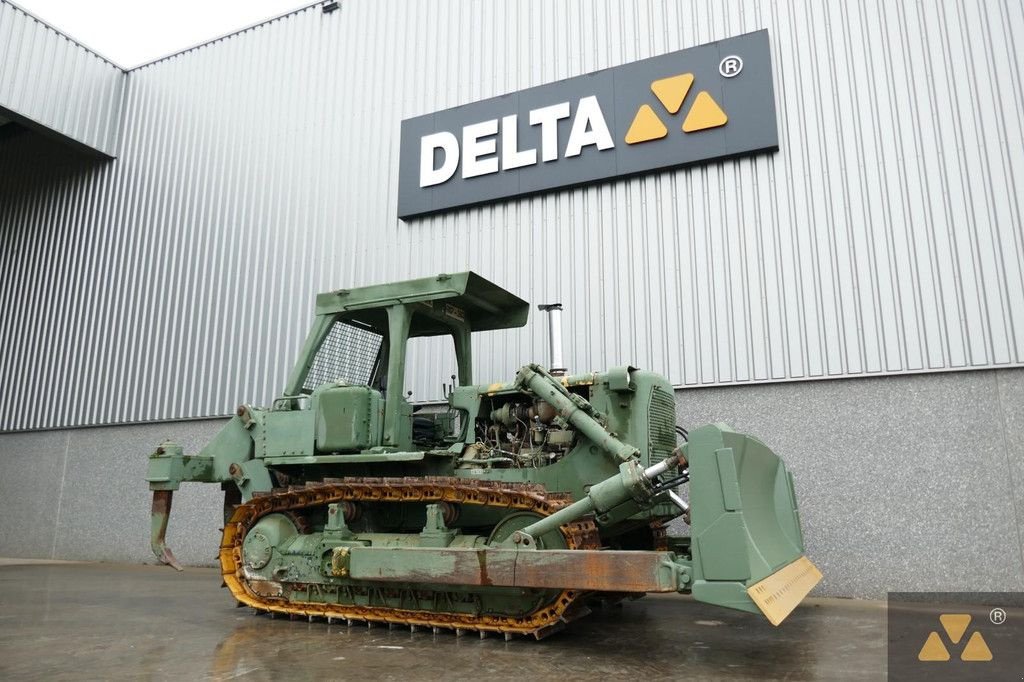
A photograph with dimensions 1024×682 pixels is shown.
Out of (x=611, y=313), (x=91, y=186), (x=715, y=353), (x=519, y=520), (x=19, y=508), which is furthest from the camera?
(x=91, y=186)

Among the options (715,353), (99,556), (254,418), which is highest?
(715,353)

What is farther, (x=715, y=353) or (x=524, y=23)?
(x=524, y=23)

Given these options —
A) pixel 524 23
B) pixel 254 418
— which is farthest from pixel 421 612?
pixel 524 23

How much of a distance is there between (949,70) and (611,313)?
4.80m

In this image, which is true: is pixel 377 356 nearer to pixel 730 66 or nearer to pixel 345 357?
pixel 345 357

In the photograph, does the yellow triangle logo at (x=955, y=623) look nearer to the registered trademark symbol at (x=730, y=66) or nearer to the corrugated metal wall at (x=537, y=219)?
the corrugated metal wall at (x=537, y=219)

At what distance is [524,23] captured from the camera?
10422mm

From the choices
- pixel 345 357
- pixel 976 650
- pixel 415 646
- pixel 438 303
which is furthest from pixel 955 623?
pixel 345 357

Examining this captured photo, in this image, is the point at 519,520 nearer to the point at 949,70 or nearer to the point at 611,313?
the point at 611,313

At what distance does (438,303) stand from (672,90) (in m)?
4.86

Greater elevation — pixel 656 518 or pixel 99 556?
pixel 656 518

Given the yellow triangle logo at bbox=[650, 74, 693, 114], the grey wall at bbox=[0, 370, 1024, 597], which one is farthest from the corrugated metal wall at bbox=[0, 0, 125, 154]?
the grey wall at bbox=[0, 370, 1024, 597]

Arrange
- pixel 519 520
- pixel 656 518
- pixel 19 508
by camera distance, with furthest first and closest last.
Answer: pixel 19 508, pixel 656 518, pixel 519 520

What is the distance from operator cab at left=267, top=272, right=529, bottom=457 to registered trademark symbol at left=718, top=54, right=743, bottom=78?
4390mm
